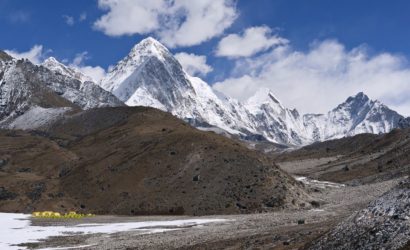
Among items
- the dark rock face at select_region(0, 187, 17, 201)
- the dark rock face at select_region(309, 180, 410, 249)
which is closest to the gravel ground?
the dark rock face at select_region(309, 180, 410, 249)

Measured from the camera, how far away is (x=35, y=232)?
8288 cm

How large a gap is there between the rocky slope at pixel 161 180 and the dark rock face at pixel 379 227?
213 ft

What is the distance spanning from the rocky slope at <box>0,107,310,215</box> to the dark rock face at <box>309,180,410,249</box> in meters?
65.0

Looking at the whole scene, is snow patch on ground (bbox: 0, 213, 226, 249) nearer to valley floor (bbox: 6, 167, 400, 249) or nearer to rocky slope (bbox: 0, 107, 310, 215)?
valley floor (bbox: 6, 167, 400, 249)

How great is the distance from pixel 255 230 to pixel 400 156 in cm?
11805

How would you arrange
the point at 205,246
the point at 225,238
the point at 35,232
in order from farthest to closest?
the point at 35,232 → the point at 225,238 → the point at 205,246

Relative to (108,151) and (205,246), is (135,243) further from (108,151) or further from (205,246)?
→ (108,151)

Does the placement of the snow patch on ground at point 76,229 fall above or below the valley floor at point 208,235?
above

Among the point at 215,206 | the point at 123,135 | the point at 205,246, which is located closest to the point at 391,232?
the point at 205,246

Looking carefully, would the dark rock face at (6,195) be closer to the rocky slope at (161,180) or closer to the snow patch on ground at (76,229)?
the rocky slope at (161,180)

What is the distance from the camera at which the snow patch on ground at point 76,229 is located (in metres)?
76.2

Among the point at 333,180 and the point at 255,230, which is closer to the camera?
the point at 255,230

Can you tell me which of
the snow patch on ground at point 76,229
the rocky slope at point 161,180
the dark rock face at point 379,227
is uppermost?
the rocky slope at point 161,180

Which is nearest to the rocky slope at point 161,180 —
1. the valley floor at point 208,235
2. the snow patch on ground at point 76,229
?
the valley floor at point 208,235
